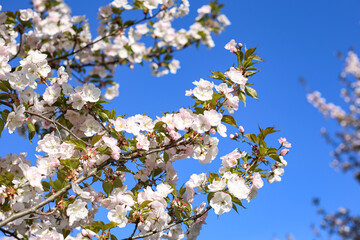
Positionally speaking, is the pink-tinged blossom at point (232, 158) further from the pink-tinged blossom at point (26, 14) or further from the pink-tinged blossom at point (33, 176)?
the pink-tinged blossom at point (26, 14)

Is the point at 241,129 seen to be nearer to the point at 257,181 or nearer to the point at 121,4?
the point at 257,181

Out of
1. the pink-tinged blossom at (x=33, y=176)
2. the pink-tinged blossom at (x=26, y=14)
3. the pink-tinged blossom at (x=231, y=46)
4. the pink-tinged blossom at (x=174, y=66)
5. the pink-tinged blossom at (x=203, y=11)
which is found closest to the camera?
the pink-tinged blossom at (x=33, y=176)

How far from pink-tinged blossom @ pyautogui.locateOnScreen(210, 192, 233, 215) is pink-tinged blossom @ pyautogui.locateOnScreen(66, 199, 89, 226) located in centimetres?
66

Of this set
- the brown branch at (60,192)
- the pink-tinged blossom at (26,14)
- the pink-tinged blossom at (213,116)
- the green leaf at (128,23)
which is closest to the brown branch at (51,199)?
the brown branch at (60,192)

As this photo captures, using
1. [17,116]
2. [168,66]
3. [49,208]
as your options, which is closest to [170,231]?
[49,208]

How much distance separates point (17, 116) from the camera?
1864 millimetres

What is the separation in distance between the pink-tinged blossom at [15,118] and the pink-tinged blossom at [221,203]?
111cm

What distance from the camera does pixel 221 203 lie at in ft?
5.86

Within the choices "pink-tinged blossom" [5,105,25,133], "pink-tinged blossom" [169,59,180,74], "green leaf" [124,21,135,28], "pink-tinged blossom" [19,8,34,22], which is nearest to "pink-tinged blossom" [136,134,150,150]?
"pink-tinged blossom" [5,105,25,133]

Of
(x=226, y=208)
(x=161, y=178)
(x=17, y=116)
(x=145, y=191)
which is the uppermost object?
(x=17, y=116)

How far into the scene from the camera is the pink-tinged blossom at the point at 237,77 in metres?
1.91

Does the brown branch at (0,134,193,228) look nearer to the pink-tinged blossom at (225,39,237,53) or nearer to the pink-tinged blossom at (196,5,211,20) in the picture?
the pink-tinged blossom at (225,39,237,53)

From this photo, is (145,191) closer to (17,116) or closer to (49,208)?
(49,208)

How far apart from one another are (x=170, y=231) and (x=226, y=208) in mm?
414
